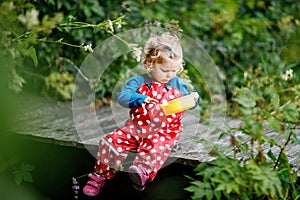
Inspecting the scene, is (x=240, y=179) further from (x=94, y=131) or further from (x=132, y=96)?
(x=94, y=131)

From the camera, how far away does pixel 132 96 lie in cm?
159

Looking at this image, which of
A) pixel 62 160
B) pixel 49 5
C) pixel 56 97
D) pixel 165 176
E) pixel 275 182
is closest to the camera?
pixel 275 182

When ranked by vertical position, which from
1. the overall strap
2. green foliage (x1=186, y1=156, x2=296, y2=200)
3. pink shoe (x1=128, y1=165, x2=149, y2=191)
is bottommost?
pink shoe (x1=128, y1=165, x2=149, y2=191)

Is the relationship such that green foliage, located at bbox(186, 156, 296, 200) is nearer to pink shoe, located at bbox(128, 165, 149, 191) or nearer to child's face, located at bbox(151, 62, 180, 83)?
pink shoe, located at bbox(128, 165, 149, 191)

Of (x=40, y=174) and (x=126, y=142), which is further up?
(x=126, y=142)

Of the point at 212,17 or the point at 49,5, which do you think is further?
the point at 212,17

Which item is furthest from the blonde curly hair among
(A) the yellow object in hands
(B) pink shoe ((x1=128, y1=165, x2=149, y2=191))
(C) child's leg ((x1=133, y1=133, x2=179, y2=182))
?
(B) pink shoe ((x1=128, y1=165, x2=149, y2=191))

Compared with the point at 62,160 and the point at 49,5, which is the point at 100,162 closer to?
the point at 62,160

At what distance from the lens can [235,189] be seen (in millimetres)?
1281

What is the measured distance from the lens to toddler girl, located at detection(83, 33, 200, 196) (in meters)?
1.58

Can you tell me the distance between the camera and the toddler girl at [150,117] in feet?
5.19

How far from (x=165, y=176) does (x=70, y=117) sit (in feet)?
2.93

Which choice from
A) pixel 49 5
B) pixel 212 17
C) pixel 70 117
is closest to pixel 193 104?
pixel 70 117

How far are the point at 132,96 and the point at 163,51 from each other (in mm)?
180
